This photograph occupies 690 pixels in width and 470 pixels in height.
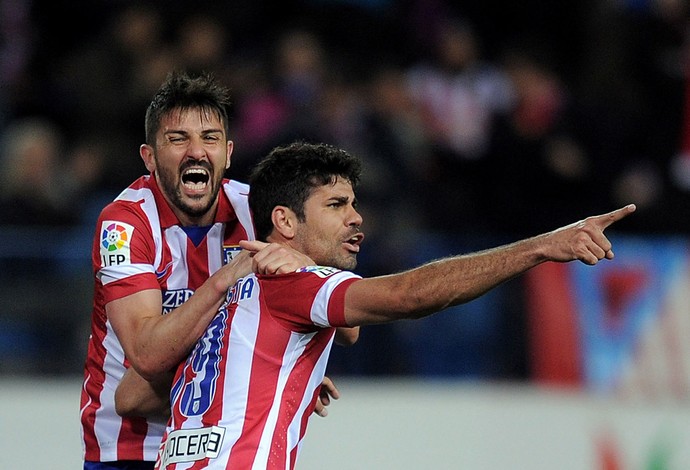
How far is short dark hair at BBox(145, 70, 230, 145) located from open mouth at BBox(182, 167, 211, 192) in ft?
0.69

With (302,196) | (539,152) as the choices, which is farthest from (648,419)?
(302,196)

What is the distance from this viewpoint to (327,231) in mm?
4227

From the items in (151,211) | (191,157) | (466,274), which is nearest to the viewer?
(466,274)

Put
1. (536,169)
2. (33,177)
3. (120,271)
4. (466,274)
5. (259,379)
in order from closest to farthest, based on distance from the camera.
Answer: (466,274) < (259,379) < (120,271) < (33,177) < (536,169)

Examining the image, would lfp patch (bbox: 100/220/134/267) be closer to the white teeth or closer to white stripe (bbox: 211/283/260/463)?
the white teeth

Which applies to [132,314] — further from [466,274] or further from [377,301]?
[466,274]

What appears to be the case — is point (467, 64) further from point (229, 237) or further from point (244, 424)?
point (244, 424)

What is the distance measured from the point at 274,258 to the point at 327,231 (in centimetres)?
24

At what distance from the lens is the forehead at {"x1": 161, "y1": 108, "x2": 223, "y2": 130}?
16.0ft

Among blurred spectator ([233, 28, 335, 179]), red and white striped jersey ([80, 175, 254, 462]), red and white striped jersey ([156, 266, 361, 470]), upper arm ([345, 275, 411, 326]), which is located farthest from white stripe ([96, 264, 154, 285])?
blurred spectator ([233, 28, 335, 179])

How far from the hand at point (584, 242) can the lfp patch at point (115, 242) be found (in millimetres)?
1723

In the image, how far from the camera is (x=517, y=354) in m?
8.27

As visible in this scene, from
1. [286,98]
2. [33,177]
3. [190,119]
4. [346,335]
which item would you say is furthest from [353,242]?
[286,98]

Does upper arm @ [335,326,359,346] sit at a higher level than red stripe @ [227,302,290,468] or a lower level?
higher
